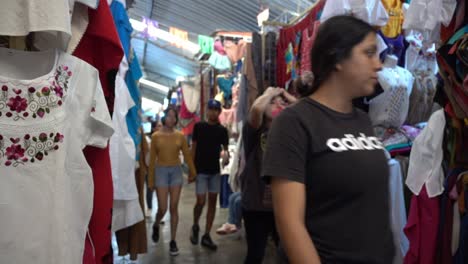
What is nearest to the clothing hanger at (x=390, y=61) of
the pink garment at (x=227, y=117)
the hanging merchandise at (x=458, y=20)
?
the hanging merchandise at (x=458, y=20)

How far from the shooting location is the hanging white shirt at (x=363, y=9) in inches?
105

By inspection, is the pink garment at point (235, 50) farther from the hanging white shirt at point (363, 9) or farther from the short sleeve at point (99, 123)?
the short sleeve at point (99, 123)

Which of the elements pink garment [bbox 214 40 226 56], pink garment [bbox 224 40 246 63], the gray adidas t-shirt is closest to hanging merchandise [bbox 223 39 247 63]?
pink garment [bbox 224 40 246 63]

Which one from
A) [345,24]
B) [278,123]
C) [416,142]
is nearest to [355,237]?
[278,123]

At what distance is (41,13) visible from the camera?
4.02 ft

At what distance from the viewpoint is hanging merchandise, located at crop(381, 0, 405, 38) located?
3043 mm

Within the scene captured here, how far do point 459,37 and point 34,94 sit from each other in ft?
6.24

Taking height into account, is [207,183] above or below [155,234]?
above

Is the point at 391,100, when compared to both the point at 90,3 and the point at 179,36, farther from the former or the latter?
the point at 179,36

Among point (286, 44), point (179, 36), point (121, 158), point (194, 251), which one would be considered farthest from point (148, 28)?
point (121, 158)

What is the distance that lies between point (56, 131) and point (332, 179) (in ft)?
2.82

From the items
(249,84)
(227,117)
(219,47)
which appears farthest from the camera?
(219,47)

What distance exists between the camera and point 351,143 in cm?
117

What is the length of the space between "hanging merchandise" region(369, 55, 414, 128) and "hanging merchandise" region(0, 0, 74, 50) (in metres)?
2.18
